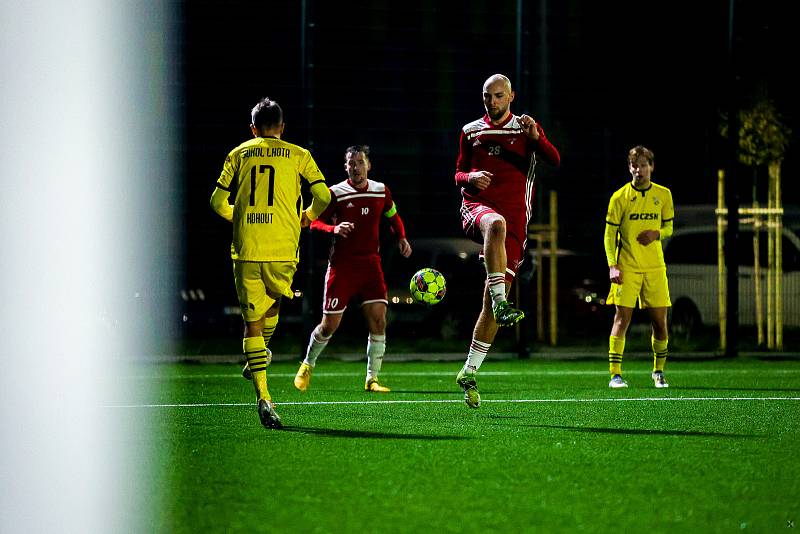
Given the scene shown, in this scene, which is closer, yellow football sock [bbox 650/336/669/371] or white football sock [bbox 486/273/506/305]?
white football sock [bbox 486/273/506/305]

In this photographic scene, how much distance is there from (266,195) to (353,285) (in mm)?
3220

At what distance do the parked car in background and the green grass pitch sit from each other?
7116 mm

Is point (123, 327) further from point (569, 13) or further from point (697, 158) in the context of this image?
point (697, 158)

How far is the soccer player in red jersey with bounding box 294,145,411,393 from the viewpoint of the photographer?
1073cm

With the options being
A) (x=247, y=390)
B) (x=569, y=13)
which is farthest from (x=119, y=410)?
(x=569, y=13)

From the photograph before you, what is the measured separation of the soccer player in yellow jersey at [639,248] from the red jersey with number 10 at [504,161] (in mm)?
2712

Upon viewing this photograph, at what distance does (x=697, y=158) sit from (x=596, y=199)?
372cm

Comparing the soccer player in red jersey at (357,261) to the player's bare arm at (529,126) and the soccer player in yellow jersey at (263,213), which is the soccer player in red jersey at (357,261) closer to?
the player's bare arm at (529,126)

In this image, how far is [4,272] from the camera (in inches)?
523

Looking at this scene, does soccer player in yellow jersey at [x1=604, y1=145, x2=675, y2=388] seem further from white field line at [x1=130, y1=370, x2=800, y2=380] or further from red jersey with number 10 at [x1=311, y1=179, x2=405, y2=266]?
red jersey with number 10 at [x1=311, y1=179, x2=405, y2=266]

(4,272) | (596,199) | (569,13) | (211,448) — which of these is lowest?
(211,448)

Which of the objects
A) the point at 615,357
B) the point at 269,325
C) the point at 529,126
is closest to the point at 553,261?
the point at 615,357

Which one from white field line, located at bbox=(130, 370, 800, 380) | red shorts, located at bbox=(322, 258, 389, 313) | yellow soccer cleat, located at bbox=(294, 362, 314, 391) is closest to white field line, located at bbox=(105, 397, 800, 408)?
yellow soccer cleat, located at bbox=(294, 362, 314, 391)

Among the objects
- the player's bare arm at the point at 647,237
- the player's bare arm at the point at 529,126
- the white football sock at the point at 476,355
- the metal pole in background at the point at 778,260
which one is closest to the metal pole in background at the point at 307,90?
the player's bare arm at the point at 647,237
